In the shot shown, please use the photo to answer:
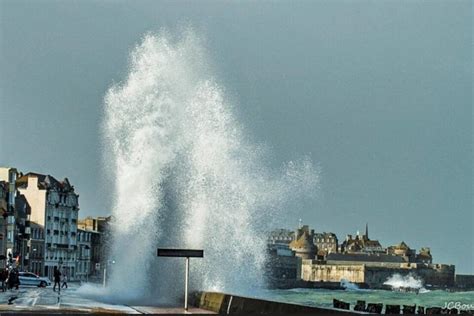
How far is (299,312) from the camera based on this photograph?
92.9ft

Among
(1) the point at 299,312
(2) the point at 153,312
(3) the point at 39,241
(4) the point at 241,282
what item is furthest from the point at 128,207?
(3) the point at 39,241

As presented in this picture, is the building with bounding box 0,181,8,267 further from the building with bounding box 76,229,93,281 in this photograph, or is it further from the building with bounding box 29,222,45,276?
the building with bounding box 76,229,93,281

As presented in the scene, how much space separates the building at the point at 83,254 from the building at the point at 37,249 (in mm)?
18440

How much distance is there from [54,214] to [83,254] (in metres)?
18.6

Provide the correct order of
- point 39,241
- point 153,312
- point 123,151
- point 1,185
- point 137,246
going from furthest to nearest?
point 39,241 → point 1,185 → point 123,151 → point 137,246 → point 153,312

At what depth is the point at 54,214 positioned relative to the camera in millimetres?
168125

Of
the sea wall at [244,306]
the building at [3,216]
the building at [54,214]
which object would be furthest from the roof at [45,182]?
the sea wall at [244,306]

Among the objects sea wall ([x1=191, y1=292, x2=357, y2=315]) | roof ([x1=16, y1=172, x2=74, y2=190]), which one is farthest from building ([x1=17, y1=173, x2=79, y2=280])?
sea wall ([x1=191, y1=292, x2=357, y2=315])

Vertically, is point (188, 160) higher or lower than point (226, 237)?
higher

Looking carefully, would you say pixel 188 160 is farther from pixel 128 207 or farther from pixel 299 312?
pixel 299 312

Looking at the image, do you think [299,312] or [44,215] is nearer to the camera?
[299,312]

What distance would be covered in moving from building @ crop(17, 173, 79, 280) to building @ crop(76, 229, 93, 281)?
3.03m

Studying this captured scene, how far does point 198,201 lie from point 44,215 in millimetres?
114832

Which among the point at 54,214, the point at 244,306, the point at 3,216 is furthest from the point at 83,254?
the point at 244,306
